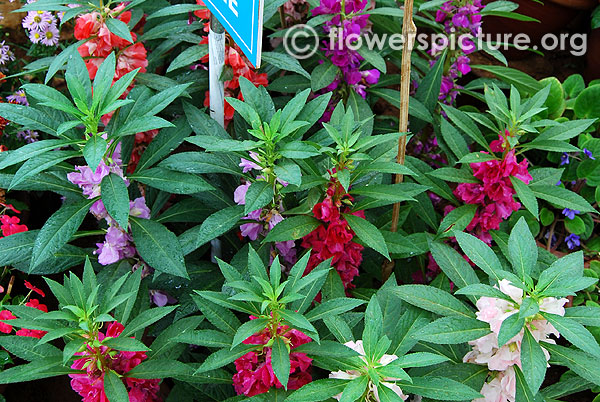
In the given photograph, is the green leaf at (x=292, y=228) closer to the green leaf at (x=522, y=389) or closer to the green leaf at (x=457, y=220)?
the green leaf at (x=457, y=220)

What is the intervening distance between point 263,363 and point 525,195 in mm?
741

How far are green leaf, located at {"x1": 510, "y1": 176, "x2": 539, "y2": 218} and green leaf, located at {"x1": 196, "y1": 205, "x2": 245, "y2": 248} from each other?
664 millimetres

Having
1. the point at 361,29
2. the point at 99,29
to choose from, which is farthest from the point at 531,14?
the point at 99,29

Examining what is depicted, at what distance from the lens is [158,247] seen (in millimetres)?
1440

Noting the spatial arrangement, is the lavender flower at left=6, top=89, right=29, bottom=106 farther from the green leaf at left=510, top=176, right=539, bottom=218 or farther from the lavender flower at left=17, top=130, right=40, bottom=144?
the green leaf at left=510, top=176, right=539, bottom=218

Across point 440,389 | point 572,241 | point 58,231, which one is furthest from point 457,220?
point 58,231

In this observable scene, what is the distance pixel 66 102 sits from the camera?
1.40 metres

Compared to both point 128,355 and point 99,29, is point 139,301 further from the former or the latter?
point 99,29

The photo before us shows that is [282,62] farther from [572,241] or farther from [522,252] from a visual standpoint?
[572,241]

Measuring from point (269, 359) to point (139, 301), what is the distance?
449 mm

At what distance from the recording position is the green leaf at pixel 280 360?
43.9 inches

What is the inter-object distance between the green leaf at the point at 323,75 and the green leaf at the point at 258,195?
1.66 ft

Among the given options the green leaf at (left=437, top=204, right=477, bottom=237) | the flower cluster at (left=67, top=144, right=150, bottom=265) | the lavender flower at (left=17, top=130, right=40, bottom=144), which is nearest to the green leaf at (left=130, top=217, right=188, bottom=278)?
the flower cluster at (left=67, top=144, right=150, bottom=265)

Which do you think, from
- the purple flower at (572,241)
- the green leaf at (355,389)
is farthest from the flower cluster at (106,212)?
the purple flower at (572,241)
